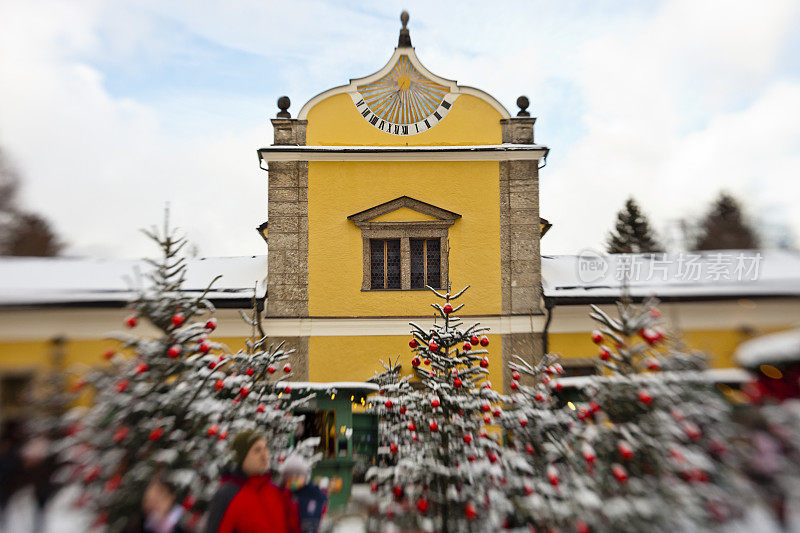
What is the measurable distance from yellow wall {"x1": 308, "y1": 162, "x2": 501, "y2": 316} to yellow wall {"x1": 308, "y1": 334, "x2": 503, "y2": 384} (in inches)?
26.2

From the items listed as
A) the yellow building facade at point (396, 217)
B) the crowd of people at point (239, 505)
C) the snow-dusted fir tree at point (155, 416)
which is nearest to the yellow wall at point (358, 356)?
→ the yellow building facade at point (396, 217)

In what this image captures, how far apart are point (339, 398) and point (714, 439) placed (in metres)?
8.01

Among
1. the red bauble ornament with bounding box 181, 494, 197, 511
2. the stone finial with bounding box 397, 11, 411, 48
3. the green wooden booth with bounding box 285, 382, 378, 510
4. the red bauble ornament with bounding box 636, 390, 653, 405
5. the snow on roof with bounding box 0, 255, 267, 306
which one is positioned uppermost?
the stone finial with bounding box 397, 11, 411, 48

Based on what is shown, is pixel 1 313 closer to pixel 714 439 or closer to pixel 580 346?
pixel 714 439

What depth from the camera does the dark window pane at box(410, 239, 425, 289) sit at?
11727mm

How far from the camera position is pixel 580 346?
11039 millimetres

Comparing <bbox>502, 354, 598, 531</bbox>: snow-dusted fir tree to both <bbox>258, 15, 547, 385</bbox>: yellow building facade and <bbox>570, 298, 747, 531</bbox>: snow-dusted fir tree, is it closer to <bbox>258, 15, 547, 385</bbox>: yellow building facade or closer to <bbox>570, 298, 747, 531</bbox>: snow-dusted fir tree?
<bbox>570, 298, 747, 531</bbox>: snow-dusted fir tree

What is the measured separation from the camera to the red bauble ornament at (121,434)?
357 centimetres

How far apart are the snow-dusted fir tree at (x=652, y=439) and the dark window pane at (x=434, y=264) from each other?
7.19 metres

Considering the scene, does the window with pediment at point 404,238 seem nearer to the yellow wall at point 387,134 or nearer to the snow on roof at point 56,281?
the yellow wall at point 387,134

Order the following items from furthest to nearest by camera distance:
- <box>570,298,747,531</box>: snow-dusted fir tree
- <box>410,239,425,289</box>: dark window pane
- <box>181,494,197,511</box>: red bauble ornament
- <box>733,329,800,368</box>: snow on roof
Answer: <box>410,239,425,289</box>: dark window pane
<box>181,494,197,511</box>: red bauble ornament
<box>570,298,747,531</box>: snow-dusted fir tree
<box>733,329,800,368</box>: snow on roof

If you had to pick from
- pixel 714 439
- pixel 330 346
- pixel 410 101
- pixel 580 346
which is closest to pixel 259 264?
pixel 330 346

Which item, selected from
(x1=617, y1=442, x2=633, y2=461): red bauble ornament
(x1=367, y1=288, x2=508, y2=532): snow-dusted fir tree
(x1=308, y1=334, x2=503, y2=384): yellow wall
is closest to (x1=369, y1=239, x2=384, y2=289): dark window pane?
(x1=308, y1=334, x2=503, y2=384): yellow wall

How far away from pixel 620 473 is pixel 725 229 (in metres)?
2.23
